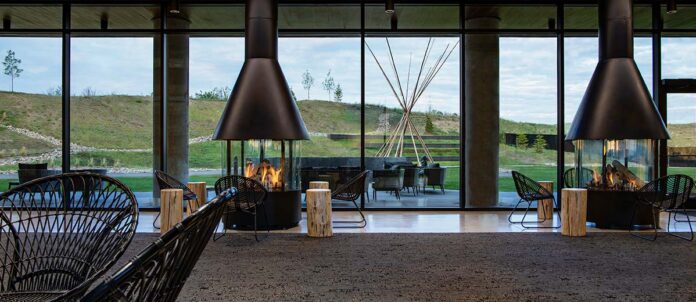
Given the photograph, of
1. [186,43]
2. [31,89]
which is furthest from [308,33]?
[31,89]

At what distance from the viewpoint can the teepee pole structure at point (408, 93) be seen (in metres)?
8.88

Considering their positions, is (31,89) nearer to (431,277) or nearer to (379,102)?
(379,102)

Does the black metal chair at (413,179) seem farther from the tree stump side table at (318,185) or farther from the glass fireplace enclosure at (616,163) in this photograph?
the glass fireplace enclosure at (616,163)

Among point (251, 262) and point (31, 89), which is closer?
point (251, 262)

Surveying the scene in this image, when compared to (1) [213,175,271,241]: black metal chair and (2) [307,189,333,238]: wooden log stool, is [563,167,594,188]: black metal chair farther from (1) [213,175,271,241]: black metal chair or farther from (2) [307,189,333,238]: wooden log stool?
(1) [213,175,271,241]: black metal chair

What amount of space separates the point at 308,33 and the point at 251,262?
5070 mm

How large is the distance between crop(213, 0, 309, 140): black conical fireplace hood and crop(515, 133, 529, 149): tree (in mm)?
3941

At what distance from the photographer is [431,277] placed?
4.41 meters

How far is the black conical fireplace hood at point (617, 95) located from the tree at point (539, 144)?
1576 mm

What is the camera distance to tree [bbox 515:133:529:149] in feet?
29.3

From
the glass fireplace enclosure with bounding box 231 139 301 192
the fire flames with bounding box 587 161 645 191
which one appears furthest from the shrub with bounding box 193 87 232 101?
the fire flames with bounding box 587 161 645 191

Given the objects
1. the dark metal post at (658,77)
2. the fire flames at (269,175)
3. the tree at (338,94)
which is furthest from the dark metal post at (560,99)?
the fire flames at (269,175)

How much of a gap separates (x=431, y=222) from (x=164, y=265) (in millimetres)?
6344

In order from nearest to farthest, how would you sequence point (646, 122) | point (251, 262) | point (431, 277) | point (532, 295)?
1. point (532, 295)
2. point (431, 277)
3. point (251, 262)
4. point (646, 122)
